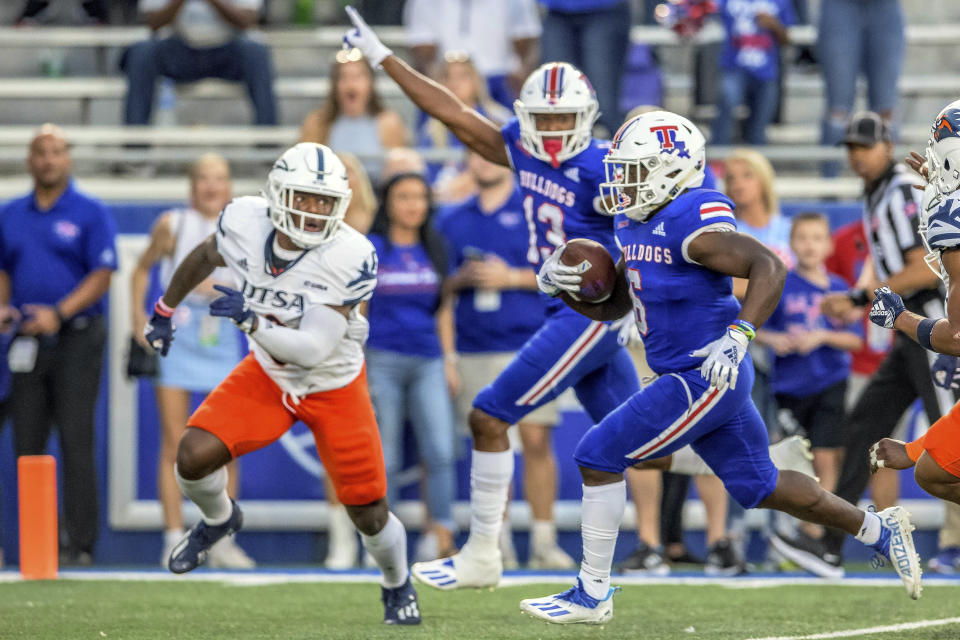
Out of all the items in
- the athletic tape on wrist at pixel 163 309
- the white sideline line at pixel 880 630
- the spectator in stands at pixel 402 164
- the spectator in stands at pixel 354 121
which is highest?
the spectator in stands at pixel 354 121

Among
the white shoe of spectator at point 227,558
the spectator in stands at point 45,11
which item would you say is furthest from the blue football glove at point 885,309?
the spectator in stands at point 45,11

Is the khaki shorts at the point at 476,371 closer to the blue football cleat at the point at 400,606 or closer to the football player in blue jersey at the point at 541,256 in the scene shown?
the football player in blue jersey at the point at 541,256

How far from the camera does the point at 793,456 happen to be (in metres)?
5.38

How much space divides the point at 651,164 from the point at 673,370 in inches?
27.5

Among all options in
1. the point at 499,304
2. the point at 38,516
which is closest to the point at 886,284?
the point at 499,304

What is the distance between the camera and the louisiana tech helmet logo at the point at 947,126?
15.3 feet

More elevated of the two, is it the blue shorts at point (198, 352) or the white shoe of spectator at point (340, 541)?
the blue shorts at point (198, 352)

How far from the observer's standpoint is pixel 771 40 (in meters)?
9.11

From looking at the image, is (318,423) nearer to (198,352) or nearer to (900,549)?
(900,549)

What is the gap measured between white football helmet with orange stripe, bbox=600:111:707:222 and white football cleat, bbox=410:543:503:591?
5.19 feet

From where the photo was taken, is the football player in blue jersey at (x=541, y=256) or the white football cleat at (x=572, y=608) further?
the football player in blue jersey at (x=541, y=256)

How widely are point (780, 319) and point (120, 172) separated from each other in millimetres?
4478

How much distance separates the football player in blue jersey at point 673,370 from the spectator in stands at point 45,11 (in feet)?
22.6

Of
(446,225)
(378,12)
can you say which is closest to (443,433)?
(446,225)
